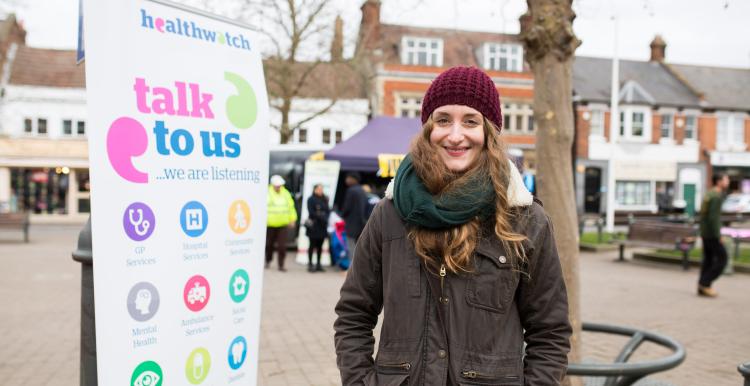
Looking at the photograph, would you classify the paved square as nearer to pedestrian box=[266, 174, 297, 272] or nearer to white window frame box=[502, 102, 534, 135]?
pedestrian box=[266, 174, 297, 272]

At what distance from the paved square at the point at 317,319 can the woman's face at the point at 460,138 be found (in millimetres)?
3501

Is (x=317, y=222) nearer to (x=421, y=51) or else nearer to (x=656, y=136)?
(x=421, y=51)

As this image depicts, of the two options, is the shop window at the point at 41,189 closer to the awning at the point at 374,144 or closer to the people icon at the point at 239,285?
the awning at the point at 374,144

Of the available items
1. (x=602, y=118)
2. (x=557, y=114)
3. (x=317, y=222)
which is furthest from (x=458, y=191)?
(x=602, y=118)

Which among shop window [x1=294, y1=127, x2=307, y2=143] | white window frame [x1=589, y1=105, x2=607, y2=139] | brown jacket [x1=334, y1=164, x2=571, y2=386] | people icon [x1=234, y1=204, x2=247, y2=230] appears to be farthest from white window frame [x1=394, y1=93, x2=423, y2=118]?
brown jacket [x1=334, y1=164, x2=571, y2=386]

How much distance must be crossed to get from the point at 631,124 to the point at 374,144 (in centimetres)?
2703

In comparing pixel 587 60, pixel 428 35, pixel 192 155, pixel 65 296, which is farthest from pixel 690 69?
pixel 192 155

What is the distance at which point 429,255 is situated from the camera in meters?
2.03

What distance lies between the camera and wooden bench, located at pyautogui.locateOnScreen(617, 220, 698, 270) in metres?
12.7

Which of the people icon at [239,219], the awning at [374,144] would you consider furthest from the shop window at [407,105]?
the people icon at [239,219]

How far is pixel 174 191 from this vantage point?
9.21 ft

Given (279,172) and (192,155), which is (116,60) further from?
(279,172)

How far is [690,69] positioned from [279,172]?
3407cm

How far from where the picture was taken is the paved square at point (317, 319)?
553cm
